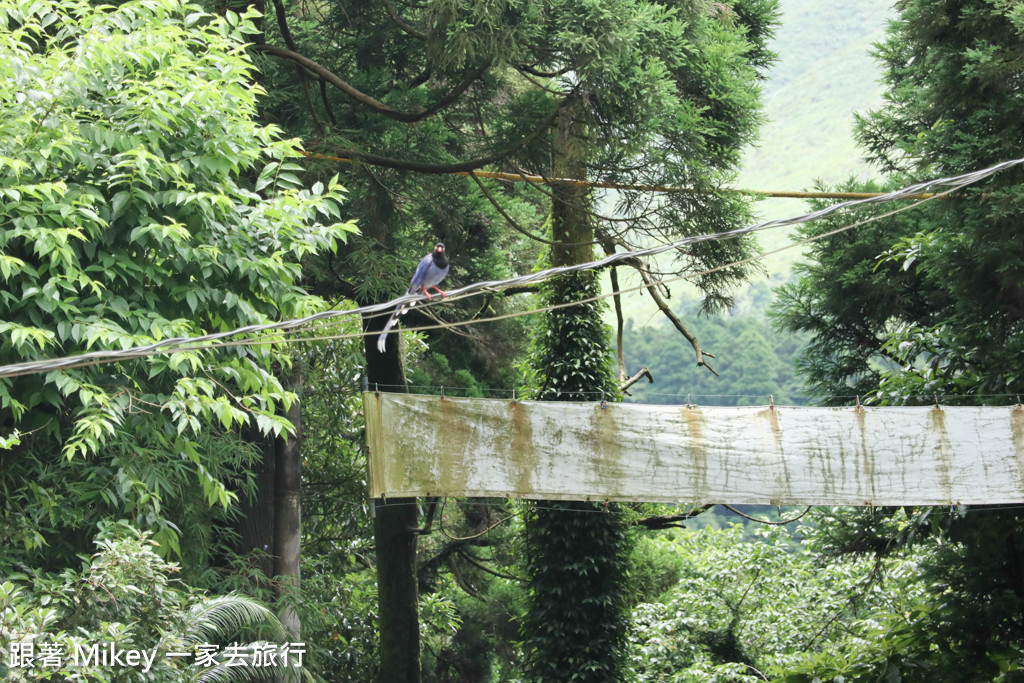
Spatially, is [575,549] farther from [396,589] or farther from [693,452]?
[693,452]

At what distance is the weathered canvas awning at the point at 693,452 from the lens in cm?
537

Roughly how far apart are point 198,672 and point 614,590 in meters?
3.40

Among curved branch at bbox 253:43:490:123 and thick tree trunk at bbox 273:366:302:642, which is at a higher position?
curved branch at bbox 253:43:490:123

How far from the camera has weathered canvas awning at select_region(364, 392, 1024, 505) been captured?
5367 mm

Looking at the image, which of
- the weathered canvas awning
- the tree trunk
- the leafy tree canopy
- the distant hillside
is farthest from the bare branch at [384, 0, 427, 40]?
the distant hillside

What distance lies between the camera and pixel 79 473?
5.11 metres

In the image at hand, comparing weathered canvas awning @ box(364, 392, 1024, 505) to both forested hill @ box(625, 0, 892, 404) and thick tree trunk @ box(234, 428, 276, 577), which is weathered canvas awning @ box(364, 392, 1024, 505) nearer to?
thick tree trunk @ box(234, 428, 276, 577)

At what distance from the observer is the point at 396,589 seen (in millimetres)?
8664

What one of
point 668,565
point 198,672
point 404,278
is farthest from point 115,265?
point 668,565

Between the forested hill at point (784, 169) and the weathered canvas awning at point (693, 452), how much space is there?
28.6 metres

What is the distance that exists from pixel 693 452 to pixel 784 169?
81.0 m

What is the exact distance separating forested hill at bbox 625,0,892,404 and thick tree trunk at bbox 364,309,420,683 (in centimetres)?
2626

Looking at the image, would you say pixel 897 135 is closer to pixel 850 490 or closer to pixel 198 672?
pixel 850 490

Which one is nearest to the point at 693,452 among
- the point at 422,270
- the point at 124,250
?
the point at 422,270
